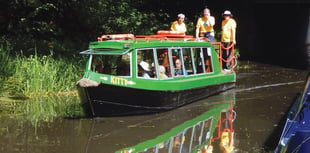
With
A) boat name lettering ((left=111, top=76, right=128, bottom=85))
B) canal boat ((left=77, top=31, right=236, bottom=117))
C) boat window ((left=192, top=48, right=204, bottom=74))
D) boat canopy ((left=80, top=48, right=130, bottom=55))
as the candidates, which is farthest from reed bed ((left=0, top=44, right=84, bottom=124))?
boat window ((left=192, top=48, right=204, bottom=74))

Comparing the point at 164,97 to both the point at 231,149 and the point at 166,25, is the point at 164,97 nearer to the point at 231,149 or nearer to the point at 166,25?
the point at 231,149

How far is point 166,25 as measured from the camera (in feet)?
70.6

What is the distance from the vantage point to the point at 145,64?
10.8 meters

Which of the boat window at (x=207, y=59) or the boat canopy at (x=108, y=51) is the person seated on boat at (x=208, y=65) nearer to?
the boat window at (x=207, y=59)

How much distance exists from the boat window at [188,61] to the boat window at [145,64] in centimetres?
135

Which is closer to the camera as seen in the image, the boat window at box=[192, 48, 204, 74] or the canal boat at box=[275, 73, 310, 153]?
the canal boat at box=[275, 73, 310, 153]

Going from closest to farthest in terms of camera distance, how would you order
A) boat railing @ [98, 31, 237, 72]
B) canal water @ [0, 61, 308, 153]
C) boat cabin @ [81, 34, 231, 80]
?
canal water @ [0, 61, 308, 153]
boat cabin @ [81, 34, 231, 80]
boat railing @ [98, 31, 237, 72]

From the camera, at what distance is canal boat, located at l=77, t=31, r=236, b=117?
10.0 m

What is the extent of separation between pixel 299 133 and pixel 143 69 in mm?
5648

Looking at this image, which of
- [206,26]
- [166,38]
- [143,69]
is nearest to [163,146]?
[143,69]

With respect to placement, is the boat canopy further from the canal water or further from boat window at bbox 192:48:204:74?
boat window at bbox 192:48:204:74


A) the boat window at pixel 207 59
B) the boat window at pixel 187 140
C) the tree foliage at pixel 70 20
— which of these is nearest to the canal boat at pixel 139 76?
the boat window at pixel 207 59

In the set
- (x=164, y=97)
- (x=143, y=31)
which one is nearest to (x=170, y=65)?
(x=164, y=97)

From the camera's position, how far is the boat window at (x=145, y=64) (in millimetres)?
10609
